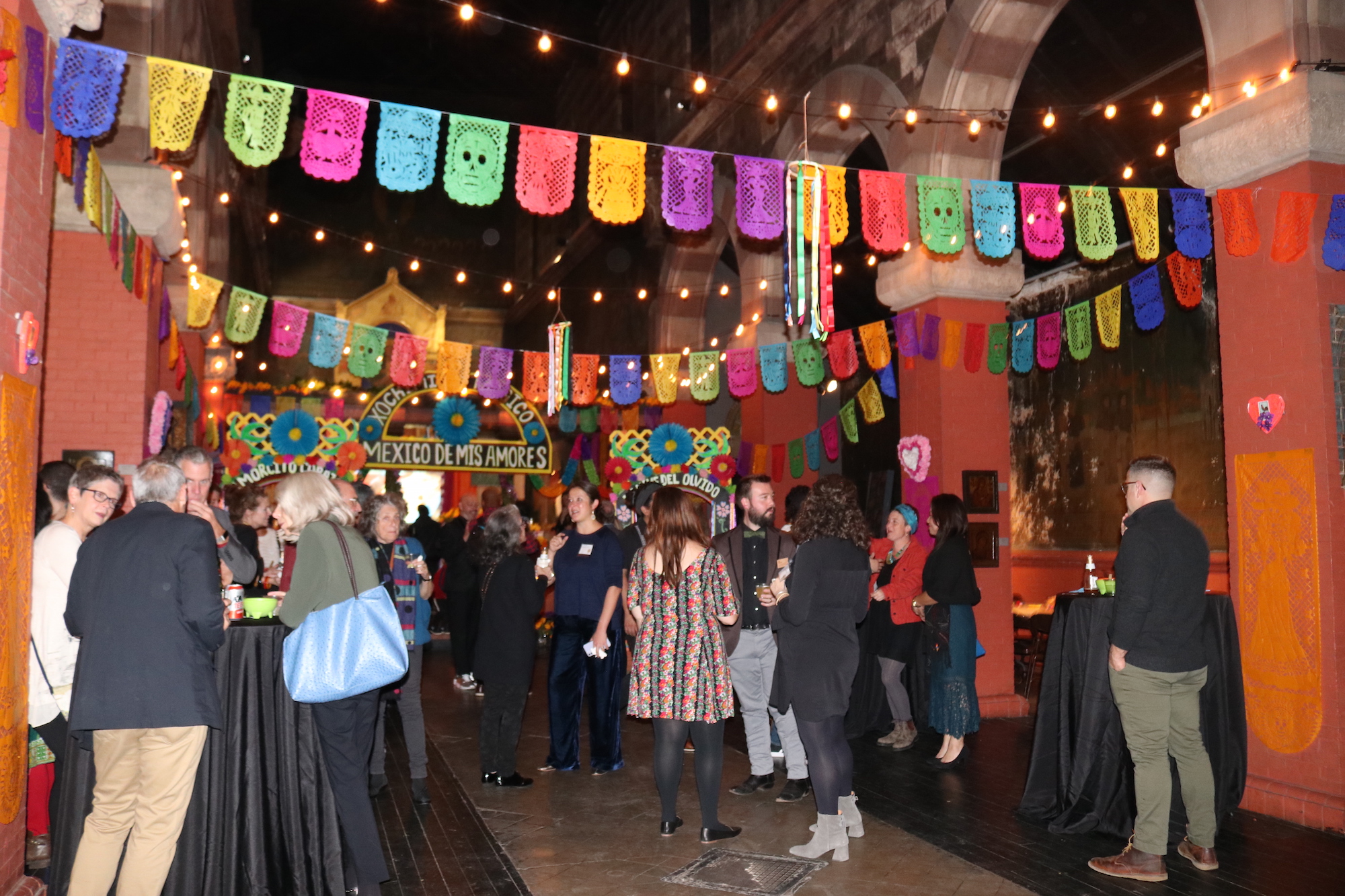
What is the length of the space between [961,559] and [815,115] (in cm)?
560

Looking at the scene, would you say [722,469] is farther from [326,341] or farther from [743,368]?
[326,341]

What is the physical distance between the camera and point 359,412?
2005cm

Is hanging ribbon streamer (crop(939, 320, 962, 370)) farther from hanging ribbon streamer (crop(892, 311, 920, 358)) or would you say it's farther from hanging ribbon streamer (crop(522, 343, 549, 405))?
hanging ribbon streamer (crop(522, 343, 549, 405))

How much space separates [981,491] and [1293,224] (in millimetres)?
3354

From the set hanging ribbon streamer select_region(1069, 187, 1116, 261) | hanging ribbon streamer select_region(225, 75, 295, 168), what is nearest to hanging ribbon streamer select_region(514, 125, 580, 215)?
hanging ribbon streamer select_region(225, 75, 295, 168)

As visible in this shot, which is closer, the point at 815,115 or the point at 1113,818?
the point at 1113,818

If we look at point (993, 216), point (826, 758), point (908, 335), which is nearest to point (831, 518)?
point (826, 758)

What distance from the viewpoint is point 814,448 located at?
441 inches

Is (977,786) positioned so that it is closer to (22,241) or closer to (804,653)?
(804,653)

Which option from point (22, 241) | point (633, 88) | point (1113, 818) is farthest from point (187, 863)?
point (633, 88)

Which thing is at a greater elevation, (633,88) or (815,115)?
(633,88)

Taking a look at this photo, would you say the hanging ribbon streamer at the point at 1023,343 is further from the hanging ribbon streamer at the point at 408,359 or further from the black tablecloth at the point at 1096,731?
the hanging ribbon streamer at the point at 408,359

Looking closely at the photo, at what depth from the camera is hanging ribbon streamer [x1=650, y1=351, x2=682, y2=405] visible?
36.5 ft

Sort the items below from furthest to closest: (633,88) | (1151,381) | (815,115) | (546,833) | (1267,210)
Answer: (633,88) < (815,115) < (1151,381) < (1267,210) < (546,833)
